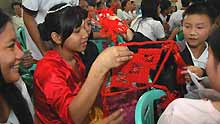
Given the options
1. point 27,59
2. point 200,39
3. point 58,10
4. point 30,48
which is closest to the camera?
point 58,10

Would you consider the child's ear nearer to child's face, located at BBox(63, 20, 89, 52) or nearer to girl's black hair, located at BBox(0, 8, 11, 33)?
child's face, located at BBox(63, 20, 89, 52)

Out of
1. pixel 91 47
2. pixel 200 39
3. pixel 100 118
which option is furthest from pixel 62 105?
pixel 200 39

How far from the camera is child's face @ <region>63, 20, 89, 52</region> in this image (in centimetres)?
154

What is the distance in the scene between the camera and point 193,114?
0.97 meters

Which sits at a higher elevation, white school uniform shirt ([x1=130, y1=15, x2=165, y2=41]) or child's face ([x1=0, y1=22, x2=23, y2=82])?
child's face ([x1=0, y1=22, x2=23, y2=82])

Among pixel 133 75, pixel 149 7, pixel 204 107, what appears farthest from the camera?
pixel 149 7

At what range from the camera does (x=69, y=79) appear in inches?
58.0

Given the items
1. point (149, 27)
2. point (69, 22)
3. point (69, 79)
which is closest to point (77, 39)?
point (69, 22)

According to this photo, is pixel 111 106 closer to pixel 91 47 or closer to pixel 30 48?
pixel 91 47

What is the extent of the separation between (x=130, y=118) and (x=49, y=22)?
0.59 m

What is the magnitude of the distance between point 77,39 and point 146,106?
1.51 feet

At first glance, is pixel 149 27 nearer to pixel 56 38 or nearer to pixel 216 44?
pixel 56 38

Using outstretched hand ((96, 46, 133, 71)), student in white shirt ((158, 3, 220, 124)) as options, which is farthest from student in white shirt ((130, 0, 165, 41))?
student in white shirt ((158, 3, 220, 124))

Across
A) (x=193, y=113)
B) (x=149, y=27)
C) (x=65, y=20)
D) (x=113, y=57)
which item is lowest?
(x=149, y=27)
